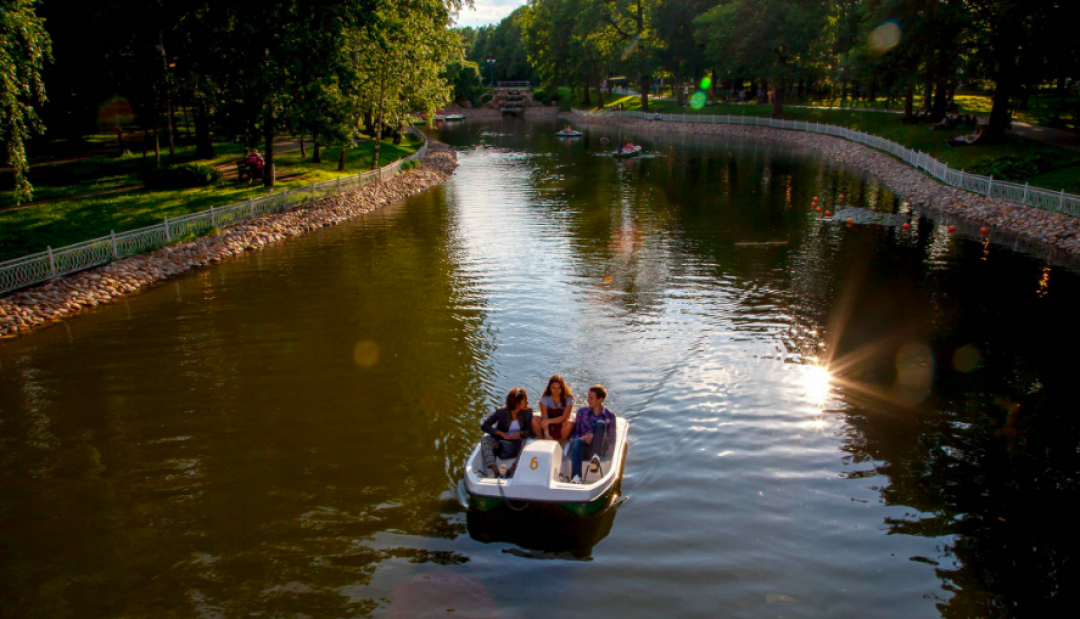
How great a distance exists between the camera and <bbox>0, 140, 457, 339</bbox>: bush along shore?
20062 millimetres

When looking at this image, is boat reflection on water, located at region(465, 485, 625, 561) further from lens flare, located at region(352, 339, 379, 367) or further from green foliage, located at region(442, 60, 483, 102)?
green foliage, located at region(442, 60, 483, 102)

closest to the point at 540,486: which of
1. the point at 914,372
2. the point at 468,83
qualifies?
the point at 914,372

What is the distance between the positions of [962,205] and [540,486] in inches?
1273

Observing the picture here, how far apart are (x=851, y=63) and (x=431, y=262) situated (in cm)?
3970

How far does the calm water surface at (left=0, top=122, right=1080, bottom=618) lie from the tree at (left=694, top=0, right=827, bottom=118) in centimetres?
4993

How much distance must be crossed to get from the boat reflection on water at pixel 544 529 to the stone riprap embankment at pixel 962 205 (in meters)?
24.3

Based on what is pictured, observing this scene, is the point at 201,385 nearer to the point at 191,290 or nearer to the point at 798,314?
the point at 191,290

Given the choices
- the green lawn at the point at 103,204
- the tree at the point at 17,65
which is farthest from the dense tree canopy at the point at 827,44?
the tree at the point at 17,65

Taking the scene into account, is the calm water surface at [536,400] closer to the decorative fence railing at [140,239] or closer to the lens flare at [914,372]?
the lens flare at [914,372]

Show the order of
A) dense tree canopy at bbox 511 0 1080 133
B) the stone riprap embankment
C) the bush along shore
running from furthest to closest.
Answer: dense tree canopy at bbox 511 0 1080 133 < the stone riprap embankment < the bush along shore

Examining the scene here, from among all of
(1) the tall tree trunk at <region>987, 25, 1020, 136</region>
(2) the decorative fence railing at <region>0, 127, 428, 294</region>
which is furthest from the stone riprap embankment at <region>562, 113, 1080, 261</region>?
(2) the decorative fence railing at <region>0, 127, 428, 294</region>

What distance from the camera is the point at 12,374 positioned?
16.5m

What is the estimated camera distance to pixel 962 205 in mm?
34406

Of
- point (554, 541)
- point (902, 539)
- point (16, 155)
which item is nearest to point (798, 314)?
point (902, 539)
